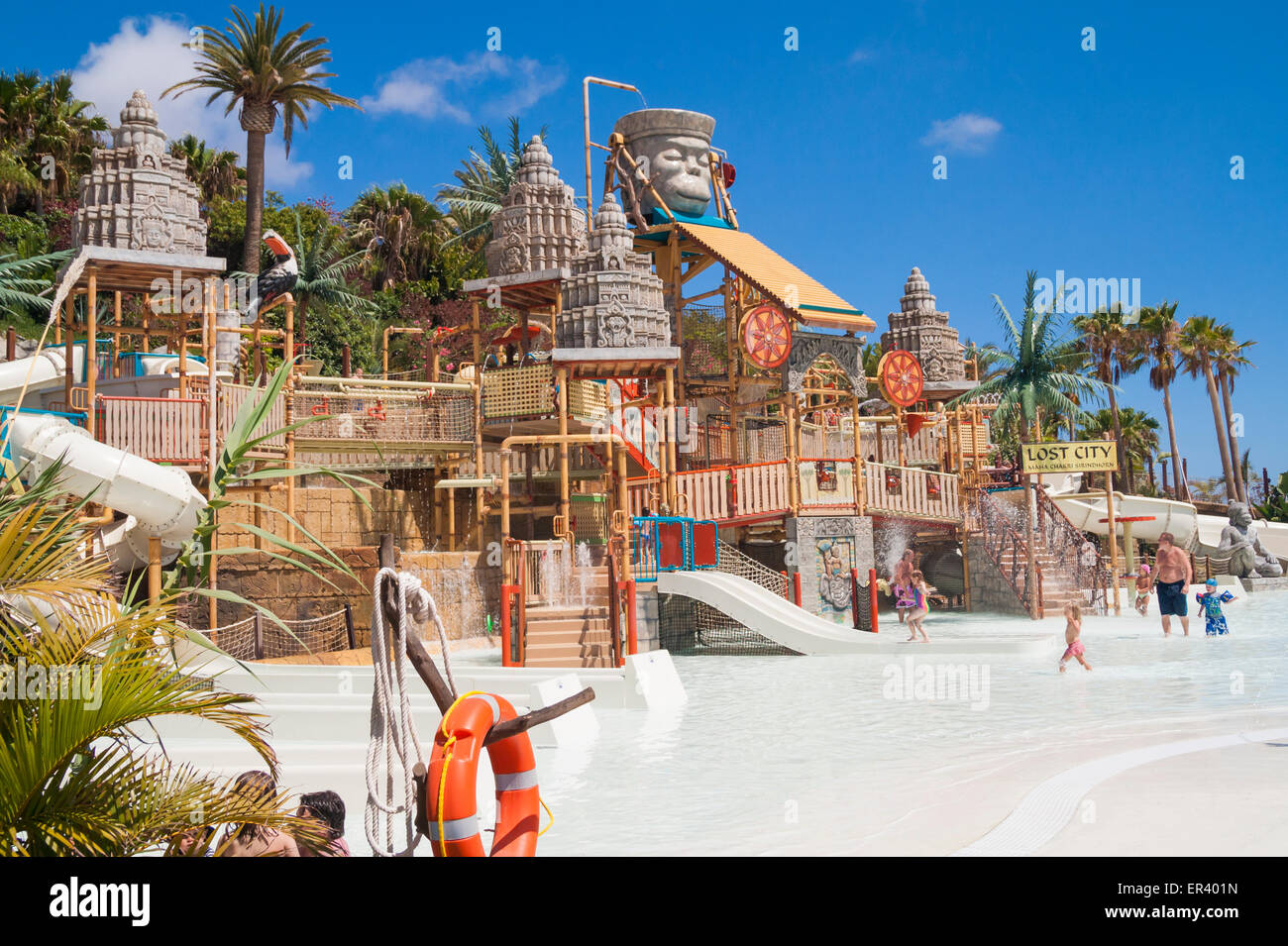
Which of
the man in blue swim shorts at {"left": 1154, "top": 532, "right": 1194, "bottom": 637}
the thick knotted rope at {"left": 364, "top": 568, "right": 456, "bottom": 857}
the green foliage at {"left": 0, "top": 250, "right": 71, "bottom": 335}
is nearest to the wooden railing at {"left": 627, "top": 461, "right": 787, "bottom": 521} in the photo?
the man in blue swim shorts at {"left": 1154, "top": 532, "right": 1194, "bottom": 637}

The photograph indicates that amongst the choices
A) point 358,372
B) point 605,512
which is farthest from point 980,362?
point 605,512

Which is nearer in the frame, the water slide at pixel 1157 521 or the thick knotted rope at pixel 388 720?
the thick knotted rope at pixel 388 720

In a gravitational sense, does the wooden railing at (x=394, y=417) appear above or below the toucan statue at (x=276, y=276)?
below

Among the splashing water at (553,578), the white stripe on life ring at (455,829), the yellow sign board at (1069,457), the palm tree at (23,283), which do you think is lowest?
the white stripe on life ring at (455,829)

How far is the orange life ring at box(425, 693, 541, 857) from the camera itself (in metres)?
5.09

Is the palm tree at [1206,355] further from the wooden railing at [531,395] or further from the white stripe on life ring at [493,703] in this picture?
the white stripe on life ring at [493,703]

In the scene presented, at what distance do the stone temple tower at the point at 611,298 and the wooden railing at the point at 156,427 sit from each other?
7.42 meters

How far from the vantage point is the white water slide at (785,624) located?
62.0ft

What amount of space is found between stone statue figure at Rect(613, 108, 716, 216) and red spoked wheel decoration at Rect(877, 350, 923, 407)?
257 inches

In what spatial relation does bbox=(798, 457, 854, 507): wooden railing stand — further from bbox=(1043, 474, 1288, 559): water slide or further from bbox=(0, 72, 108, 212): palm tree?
bbox=(0, 72, 108, 212): palm tree

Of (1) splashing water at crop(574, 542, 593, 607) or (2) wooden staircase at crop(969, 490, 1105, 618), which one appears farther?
(2) wooden staircase at crop(969, 490, 1105, 618)

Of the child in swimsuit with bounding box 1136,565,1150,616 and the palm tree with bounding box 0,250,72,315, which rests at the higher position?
the palm tree with bounding box 0,250,72,315

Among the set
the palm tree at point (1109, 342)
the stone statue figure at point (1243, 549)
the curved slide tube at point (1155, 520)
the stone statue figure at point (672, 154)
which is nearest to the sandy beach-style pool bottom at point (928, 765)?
the stone statue figure at point (672, 154)

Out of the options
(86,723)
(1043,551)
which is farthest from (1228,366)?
(86,723)
